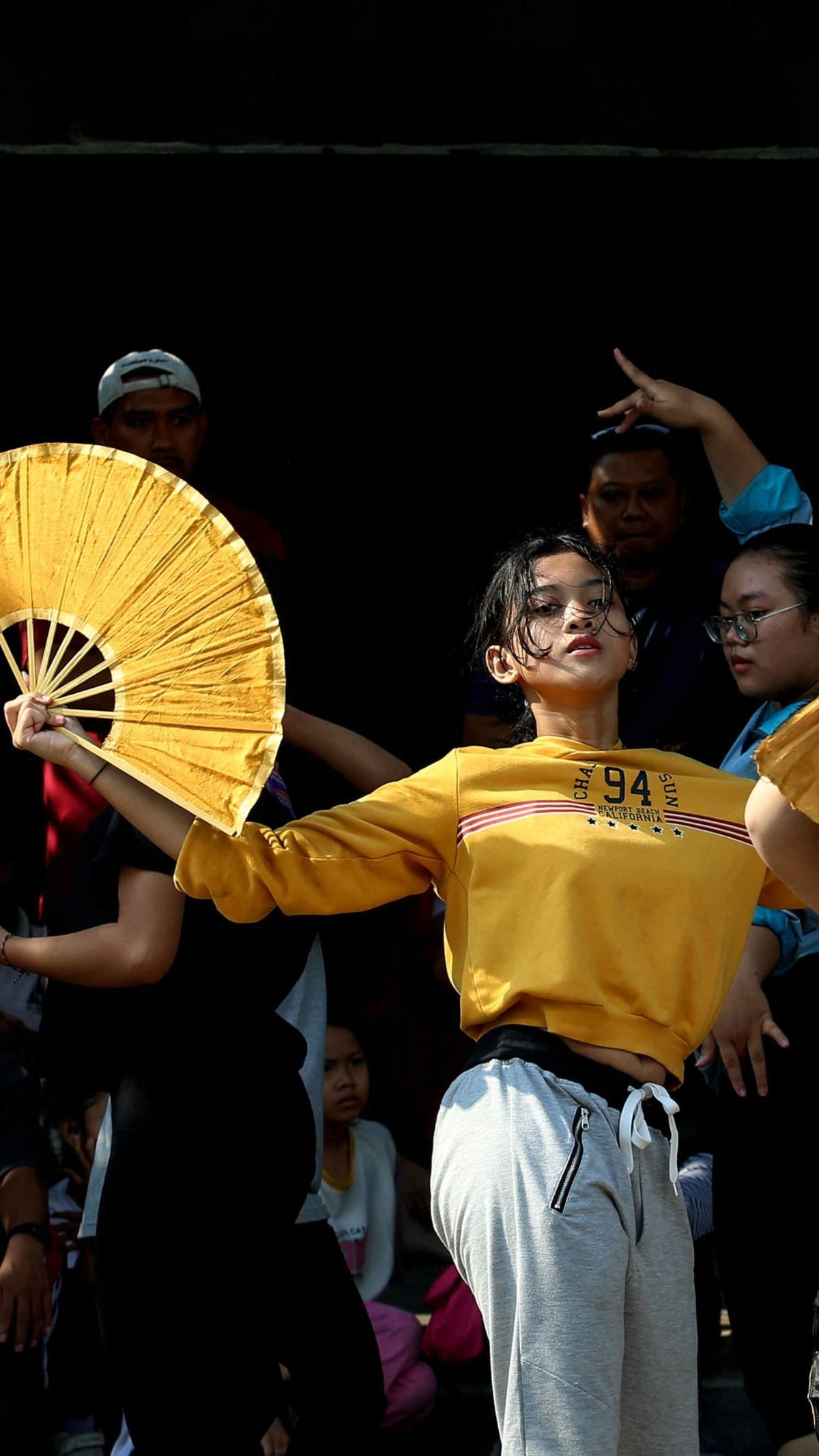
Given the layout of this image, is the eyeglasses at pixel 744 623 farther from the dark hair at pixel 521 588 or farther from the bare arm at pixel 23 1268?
the bare arm at pixel 23 1268

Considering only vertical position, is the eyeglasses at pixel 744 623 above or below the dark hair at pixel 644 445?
below

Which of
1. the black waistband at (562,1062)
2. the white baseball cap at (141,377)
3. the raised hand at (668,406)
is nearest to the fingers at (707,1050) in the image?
the black waistband at (562,1062)

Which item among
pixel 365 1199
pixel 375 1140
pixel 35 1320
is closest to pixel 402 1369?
pixel 365 1199

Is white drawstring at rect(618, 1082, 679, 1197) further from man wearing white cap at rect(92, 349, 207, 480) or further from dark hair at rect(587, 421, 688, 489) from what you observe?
man wearing white cap at rect(92, 349, 207, 480)

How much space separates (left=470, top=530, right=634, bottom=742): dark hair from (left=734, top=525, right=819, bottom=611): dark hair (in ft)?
1.12

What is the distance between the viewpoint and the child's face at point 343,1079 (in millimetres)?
3744

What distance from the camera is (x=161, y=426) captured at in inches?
137

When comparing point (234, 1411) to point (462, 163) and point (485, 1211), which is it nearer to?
point (485, 1211)

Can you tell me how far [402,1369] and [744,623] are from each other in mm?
1579

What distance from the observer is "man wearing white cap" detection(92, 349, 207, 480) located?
3.48 metres

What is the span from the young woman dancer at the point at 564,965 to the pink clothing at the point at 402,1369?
119 cm

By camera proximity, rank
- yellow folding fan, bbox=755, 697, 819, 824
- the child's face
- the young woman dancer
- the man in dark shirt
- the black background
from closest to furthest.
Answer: yellow folding fan, bbox=755, 697, 819, 824 < the young woman dancer < the man in dark shirt < the child's face < the black background

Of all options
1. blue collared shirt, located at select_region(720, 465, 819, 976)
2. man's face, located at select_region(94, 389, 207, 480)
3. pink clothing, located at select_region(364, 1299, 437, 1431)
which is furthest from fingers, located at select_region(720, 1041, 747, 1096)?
man's face, located at select_region(94, 389, 207, 480)

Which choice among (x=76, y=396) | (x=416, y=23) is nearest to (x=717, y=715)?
(x=416, y=23)
